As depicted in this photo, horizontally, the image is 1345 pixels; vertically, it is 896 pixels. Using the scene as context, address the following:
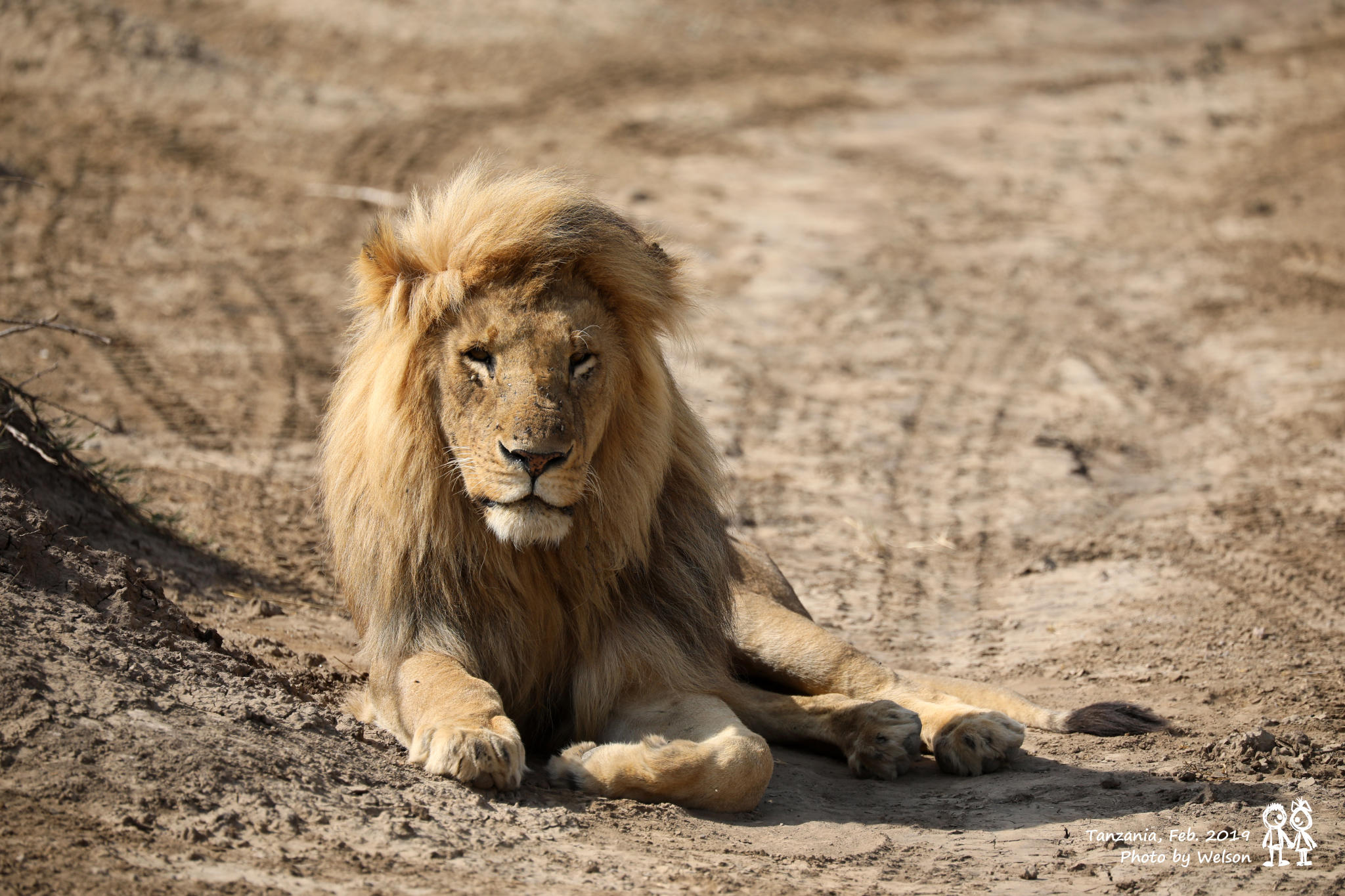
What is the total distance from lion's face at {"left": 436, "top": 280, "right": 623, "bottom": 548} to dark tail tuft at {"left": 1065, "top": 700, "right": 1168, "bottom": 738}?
1982mm

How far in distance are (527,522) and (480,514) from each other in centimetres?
27

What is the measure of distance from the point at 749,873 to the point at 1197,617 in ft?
10.5

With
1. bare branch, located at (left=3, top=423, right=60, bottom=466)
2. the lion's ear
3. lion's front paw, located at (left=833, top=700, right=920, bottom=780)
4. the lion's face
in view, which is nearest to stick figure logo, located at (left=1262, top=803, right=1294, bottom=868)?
lion's front paw, located at (left=833, top=700, right=920, bottom=780)

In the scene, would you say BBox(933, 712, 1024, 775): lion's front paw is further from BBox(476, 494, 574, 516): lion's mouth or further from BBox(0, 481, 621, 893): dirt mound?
BBox(476, 494, 574, 516): lion's mouth

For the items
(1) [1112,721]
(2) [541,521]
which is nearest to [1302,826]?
(1) [1112,721]

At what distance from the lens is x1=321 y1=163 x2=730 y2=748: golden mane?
372 cm

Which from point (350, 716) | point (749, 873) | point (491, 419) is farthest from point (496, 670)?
point (749, 873)

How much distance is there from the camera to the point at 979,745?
410cm

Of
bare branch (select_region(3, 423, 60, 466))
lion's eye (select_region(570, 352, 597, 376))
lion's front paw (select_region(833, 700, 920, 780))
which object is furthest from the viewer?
bare branch (select_region(3, 423, 60, 466))

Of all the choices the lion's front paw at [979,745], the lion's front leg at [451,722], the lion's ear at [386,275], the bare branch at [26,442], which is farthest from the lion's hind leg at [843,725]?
the bare branch at [26,442]

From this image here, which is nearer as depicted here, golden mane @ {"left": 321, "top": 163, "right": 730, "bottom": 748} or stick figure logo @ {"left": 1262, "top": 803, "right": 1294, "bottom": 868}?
stick figure logo @ {"left": 1262, "top": 803, "right": 1294, "bottom": 868}

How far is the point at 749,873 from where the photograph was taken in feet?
10.1

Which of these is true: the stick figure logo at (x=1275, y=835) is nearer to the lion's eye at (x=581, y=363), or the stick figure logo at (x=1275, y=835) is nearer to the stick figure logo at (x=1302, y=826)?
the stick figure logo at (x=1302, y=826)

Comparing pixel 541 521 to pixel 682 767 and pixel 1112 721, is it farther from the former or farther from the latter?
pixel 1112 721
